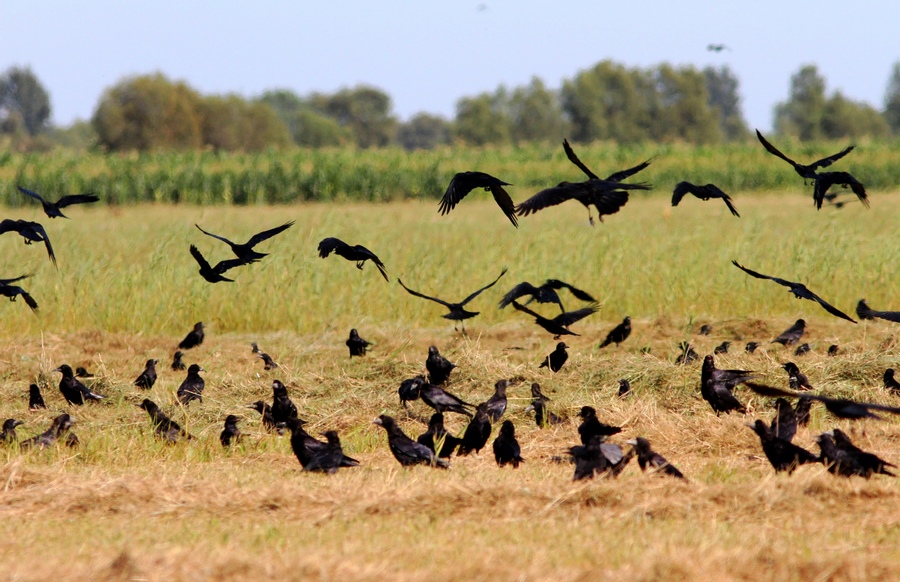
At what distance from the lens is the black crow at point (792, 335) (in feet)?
31.6

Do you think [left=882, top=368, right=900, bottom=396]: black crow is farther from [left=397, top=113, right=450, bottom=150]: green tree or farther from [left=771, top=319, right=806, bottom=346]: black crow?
[left=397, top=113, right=450, bottom=150]: green tree

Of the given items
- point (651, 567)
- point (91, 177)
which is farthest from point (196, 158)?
point (651, 567)

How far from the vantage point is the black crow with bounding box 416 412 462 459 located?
648 cm

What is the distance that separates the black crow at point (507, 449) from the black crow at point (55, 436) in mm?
2636

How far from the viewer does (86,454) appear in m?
6.59

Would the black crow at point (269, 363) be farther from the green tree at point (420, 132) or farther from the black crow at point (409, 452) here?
the green tree at point (420, 132)

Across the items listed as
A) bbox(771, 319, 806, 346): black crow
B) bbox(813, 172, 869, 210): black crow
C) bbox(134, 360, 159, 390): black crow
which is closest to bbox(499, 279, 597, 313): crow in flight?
bbox(813, 172, 869, 210): black crow

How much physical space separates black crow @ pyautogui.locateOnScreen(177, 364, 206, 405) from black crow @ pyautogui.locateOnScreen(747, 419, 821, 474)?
4.16 meters

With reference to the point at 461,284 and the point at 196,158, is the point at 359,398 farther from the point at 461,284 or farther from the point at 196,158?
the point at 196,158

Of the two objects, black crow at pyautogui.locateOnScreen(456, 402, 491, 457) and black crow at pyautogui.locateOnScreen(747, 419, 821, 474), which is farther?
black crow at pyautogui.locateOnScreen(456, 402, 491, 457)

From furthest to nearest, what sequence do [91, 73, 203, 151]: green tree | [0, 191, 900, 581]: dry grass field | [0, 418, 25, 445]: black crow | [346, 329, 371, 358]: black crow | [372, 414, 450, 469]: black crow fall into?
[91, 73, 203, 151]: green tree < [346, 329, 371, 358]: black crow < [0, 418, 25, 445]: black crow < [372, 414, 450, 469]: black crow < [0, 191, 900, 581]: dry grass field

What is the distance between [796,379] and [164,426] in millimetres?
4458

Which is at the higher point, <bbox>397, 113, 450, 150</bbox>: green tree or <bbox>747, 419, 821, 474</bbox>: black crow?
<bbox>397, 113, 450, 150</bbox>: green tree

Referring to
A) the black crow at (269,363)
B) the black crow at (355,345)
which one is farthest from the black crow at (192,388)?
the black crow at (355,345)
